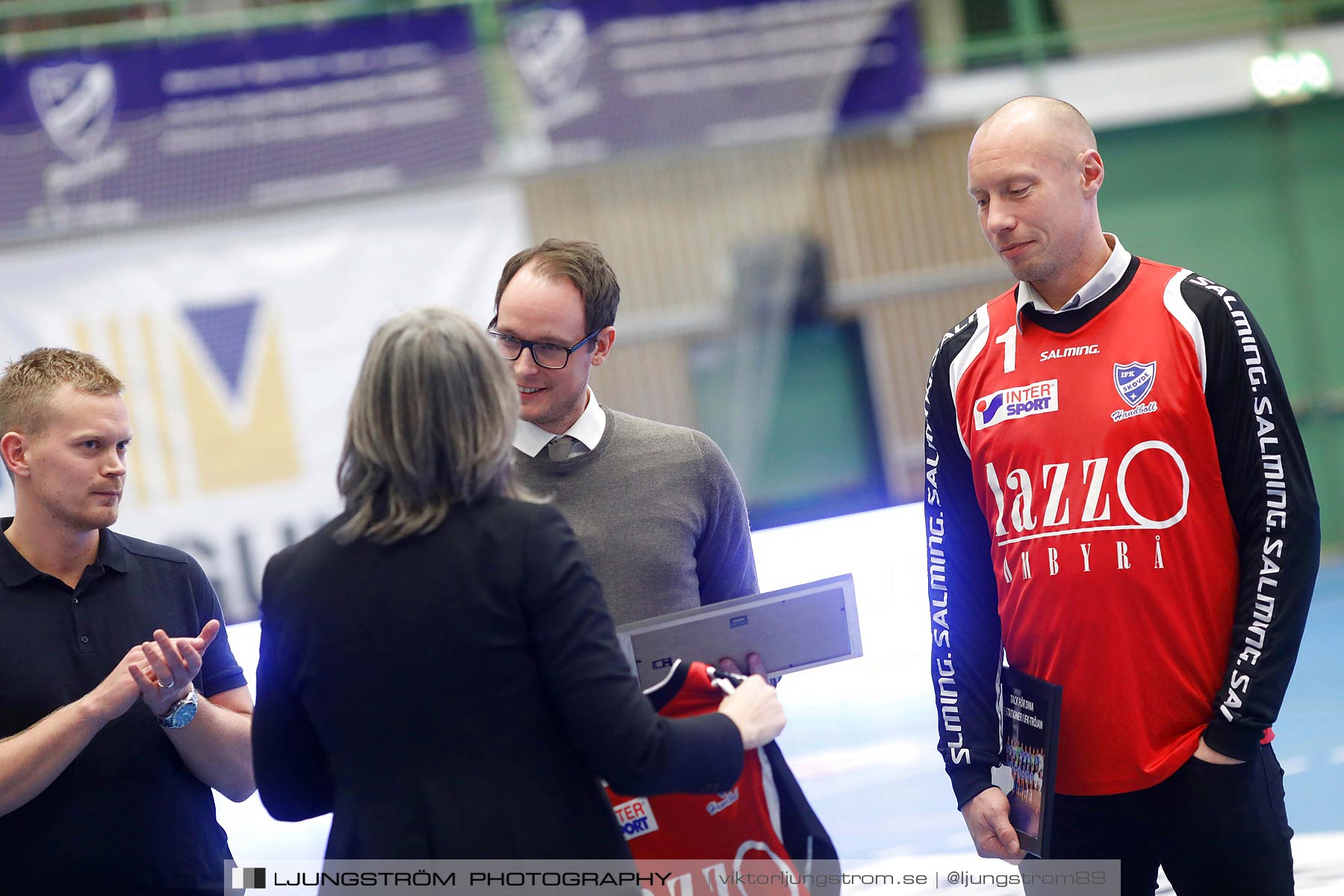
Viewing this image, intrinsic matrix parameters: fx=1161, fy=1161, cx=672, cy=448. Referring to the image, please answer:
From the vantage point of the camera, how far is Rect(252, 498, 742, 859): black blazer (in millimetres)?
1435

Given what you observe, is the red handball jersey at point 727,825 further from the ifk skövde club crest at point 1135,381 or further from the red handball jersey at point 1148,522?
the ifk skövde club crest at point 1135,381

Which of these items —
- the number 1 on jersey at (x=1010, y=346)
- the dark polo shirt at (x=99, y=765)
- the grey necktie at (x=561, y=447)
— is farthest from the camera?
the grey necktie at (x=561, y=447)

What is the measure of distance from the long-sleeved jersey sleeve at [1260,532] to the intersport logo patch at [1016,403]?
26cm

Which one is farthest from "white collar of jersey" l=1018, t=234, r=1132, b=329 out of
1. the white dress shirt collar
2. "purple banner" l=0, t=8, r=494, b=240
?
"purple banner" l=0, t=8, r=494, b=240

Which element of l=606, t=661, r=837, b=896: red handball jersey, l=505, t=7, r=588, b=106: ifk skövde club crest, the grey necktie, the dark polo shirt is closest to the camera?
l=606, t=661, r=837, b=896: red handball jersey

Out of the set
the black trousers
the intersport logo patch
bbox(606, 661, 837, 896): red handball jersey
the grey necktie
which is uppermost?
the grey necktie

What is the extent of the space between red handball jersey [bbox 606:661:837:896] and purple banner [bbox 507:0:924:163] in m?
7.61

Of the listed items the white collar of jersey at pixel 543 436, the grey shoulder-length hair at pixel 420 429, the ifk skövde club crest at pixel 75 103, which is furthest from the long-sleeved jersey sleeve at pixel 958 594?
the ifk skövde club crest at pixel 75 103

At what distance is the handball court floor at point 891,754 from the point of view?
388 centimetres

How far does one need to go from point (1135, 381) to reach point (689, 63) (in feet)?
24.8

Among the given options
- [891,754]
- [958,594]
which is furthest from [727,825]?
[891,754]

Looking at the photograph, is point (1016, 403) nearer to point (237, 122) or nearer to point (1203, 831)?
point (1203, 831)

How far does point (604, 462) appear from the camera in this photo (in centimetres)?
220

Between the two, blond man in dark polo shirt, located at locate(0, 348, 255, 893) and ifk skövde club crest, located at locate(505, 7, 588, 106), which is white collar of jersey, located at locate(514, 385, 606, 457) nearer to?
blond man in dark polo shirt, located at locate(0, 348, 255, 893)
